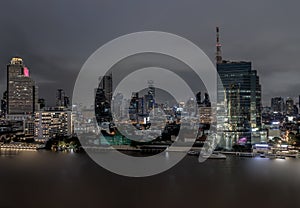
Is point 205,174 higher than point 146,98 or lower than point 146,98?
lower

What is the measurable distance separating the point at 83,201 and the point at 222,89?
9.92 meters

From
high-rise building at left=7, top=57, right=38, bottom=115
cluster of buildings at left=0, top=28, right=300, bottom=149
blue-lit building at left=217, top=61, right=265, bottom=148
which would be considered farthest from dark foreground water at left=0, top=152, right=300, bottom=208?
high-rise building at left=7, top=57, right=38, bottom=115

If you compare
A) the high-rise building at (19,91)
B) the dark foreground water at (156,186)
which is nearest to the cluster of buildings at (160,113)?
the high-rise building at (19,91)

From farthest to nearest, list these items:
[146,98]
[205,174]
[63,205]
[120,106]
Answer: [146,98]
[120,106]
[205,174]
[63,205]

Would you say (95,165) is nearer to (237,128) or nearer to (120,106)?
(237,128)

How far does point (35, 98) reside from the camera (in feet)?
61.2

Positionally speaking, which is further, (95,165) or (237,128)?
(237,128)

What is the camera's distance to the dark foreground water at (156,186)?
3.27 metres

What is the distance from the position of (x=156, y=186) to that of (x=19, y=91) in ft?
52.5

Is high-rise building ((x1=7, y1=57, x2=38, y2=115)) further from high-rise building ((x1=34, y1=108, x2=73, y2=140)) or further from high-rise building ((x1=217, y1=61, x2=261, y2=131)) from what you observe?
high-rise building ((x1=217, y1=61, x2=261, y2=131))

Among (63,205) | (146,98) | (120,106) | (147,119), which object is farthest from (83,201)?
(146,98)

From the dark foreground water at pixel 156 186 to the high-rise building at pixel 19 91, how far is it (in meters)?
13.4

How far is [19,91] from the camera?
17.9 metres

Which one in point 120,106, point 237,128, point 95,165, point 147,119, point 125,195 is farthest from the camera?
point 120,106
